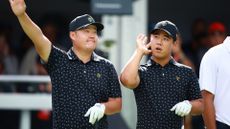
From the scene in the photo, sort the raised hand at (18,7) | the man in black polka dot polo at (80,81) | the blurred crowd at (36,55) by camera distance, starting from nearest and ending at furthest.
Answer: the raised hand at (18,7), the man in black polka dot polo at (80,81), the blurred crowd at (36,55)

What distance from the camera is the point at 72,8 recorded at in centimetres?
1328

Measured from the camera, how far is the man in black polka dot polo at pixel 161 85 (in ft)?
23.2

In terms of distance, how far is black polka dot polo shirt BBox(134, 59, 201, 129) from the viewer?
712 centimetres

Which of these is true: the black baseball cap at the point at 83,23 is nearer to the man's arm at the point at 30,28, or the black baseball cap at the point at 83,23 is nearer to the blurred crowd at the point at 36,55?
the man's arm at the point at 30,28

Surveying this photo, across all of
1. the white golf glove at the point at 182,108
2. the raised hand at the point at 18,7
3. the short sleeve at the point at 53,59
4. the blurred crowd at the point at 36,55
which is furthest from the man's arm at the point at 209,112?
the blurred crowd at the point at 36,55

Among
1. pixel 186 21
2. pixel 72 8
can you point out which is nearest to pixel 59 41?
pixel 72 8

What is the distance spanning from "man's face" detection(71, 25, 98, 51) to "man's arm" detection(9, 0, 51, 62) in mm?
266

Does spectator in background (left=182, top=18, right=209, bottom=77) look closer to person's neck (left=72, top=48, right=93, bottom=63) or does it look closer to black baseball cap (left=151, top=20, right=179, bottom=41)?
black baseball cap (left=151, top=20, right=179, bottom=41)

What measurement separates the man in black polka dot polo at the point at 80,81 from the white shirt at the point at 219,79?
828mm

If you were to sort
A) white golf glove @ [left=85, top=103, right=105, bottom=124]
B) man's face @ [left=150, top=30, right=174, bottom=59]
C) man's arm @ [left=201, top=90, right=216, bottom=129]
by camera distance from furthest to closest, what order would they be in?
man's arm @ [left=201, top=90, right=216, bottom=129]
man's face @ [left=150, top=30, right=174, bottom=59]
white golf glove @ [left=85, top=103, right=105, bottom=124]

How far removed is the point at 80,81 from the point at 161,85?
64 centimetres

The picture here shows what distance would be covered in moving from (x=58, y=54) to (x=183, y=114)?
106cm

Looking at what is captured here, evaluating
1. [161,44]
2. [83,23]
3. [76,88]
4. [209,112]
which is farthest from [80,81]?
[209,112]

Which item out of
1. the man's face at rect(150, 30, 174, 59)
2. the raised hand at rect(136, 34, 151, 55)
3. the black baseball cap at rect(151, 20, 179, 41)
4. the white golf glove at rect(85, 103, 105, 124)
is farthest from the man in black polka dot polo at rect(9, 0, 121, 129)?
the black baseball cap at rect(151, 20, 179, 41)
